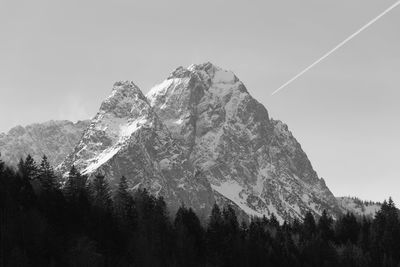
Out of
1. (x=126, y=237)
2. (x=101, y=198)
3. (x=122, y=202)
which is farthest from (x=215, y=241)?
(x=101, y=198)

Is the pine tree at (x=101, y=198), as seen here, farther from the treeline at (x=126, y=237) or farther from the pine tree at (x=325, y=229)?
the pine tree at (x=325, y=229)

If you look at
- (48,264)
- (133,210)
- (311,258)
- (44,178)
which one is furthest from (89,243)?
(311,258)

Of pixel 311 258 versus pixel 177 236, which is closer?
pixel 177 236

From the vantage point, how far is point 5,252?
10044 cm

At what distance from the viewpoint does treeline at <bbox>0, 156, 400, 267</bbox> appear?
10619cm

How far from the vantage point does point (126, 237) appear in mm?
125812

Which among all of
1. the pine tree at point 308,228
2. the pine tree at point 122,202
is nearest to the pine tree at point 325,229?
the pine tree at point 308,228

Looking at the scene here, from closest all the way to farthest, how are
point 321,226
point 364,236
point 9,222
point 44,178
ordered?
point 9,222
point 44,178
point 364,236
point 321,226

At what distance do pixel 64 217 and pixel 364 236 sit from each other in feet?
254

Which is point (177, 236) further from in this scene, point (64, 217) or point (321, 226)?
point (321, 226)

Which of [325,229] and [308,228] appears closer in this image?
[325,229]

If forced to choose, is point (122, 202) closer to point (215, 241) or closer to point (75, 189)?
point (75, 189)

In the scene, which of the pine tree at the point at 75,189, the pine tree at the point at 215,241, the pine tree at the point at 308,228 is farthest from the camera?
the pine tree at the point at 308,228

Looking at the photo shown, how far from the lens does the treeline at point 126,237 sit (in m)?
106
